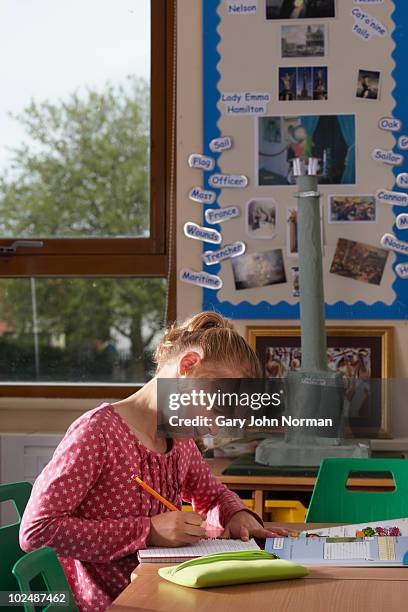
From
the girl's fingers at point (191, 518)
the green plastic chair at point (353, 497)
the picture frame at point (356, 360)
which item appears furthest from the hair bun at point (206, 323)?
the picture frame at point (356, 360)

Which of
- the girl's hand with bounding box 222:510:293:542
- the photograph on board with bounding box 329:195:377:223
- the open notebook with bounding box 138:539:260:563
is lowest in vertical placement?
the girl's hand with bounding box 222:510:293:542

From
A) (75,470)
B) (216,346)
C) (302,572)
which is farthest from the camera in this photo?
(216,346)

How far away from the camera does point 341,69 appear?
311cm

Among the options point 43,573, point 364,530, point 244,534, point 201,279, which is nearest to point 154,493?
point 244,534

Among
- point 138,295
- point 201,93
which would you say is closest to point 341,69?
point 201,93

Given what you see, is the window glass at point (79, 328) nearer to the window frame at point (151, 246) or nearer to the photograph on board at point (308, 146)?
the window frame at point (151, 246)

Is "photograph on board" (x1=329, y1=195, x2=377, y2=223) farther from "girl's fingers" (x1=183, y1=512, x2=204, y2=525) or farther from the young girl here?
"girl's fingers" (x1=183, y1=512, x2=204, y2=525)

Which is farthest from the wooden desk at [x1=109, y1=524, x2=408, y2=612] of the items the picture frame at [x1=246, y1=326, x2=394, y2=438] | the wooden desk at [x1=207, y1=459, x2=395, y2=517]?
the picture frame at [x1=246, y1=326, x2=394, y2=438]

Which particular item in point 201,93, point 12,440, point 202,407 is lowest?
point 12,440

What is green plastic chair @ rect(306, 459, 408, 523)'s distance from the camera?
224 centimetres

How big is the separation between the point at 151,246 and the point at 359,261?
717 millimetres

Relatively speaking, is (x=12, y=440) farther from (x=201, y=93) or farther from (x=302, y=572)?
(x=302, y=572)

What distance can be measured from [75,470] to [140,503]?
0.54 ft

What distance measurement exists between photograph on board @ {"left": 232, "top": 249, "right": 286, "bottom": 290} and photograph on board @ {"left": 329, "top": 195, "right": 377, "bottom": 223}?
0.74ft
